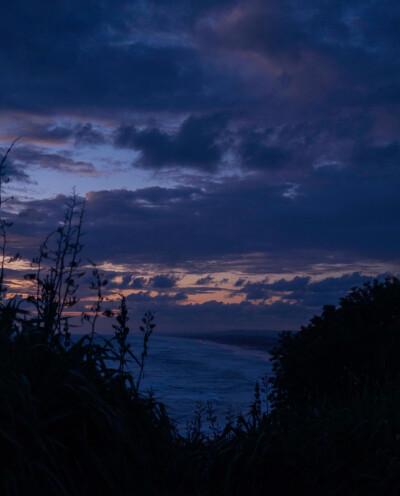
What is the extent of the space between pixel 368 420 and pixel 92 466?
3216mm

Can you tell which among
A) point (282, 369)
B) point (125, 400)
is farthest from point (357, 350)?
point (125, 400)

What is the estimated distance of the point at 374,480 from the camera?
16.9 ft

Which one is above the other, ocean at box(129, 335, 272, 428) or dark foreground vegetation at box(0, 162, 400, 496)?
dark foreground vegetation at box(0, 162, 400, 496)

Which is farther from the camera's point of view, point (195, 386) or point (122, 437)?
point (195, 386)

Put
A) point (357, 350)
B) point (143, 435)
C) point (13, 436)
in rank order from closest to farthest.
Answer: point (13, 436) → point (143, 435) → point (357, 350)

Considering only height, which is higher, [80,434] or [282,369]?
[80,434]

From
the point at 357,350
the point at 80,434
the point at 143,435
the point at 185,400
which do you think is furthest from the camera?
A: the point at 185,400

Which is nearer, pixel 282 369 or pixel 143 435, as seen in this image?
pixel 143 435

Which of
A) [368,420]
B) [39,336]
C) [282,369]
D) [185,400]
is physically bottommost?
[185,400]

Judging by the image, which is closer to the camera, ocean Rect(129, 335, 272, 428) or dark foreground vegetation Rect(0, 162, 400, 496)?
dark foreground vegetation Rect(0, 162, 400, 496)

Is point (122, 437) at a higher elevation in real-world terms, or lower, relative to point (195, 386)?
higher

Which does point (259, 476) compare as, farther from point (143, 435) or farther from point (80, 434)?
point (80, 434)

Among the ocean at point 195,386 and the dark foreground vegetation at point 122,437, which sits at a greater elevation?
the dark foreground vegetation at point 122,437

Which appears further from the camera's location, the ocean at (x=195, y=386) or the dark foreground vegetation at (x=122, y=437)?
the ocean at (x=195, y=386)
